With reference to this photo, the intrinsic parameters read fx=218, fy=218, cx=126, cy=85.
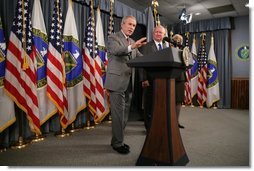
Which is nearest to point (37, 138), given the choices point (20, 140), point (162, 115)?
point (20, 140)

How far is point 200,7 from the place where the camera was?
5133 mm

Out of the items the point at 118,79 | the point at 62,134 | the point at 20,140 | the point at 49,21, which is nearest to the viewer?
the point at 118,79

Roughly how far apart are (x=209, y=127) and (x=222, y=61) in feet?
10.2

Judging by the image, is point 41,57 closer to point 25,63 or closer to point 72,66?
point 25,63

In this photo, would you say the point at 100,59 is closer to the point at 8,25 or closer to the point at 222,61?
the point at 8,25

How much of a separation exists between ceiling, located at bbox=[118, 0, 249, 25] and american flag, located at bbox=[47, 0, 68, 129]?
7.18 ft

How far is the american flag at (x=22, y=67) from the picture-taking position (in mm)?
2254

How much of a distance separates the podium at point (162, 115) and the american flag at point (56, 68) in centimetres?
136

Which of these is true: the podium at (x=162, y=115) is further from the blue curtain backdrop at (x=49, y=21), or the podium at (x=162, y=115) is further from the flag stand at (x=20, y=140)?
the blue curtain backdrop at (x=49, y=21)

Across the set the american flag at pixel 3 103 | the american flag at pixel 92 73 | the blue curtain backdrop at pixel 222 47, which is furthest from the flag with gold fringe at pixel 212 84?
the american flag at pixel 3 103

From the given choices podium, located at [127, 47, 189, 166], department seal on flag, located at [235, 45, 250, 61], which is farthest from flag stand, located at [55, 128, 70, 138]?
department seal on flag, located at [235, 45, 250, 61]

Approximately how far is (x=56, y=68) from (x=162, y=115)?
1.61 meters

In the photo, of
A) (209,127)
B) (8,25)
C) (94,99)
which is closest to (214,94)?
(209,127)

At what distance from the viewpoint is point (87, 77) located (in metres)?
3.16
